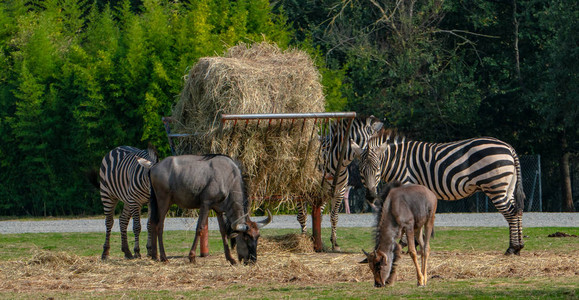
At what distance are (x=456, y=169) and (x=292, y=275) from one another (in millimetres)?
4525

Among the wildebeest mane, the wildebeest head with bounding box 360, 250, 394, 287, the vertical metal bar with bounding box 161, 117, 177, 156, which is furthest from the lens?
the vertical metal bar with bounding box 161, 117, 177, 156

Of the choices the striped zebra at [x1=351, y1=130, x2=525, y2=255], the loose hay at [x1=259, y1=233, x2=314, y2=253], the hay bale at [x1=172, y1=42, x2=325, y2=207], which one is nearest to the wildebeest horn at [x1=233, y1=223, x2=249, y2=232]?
the hay bale at [x1=172, y1=42, x2=325, y2=207]

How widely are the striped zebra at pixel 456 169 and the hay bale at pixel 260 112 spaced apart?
3.66 feet

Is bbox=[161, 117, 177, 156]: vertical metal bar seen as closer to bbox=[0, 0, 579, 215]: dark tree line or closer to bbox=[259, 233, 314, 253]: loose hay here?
bbox=[259, 233, 314, 253]: loose hay

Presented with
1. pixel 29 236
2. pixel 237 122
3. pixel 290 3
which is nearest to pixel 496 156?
pixel 237 122

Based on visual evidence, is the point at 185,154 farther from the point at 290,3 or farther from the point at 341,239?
the point at 290,3

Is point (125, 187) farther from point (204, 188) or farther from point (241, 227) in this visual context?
point (241, 227)

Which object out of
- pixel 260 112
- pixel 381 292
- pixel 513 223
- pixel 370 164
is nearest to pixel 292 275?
pixel 381 292

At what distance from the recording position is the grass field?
9266 millimetres

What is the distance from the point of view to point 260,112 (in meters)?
13.0

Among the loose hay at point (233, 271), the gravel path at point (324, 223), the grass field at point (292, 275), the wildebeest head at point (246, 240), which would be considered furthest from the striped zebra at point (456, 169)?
the gravel path at point (324, 223)

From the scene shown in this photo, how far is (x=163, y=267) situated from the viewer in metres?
12.0

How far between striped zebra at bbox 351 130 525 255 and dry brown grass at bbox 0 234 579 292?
100 cm

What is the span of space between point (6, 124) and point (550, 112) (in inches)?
777
